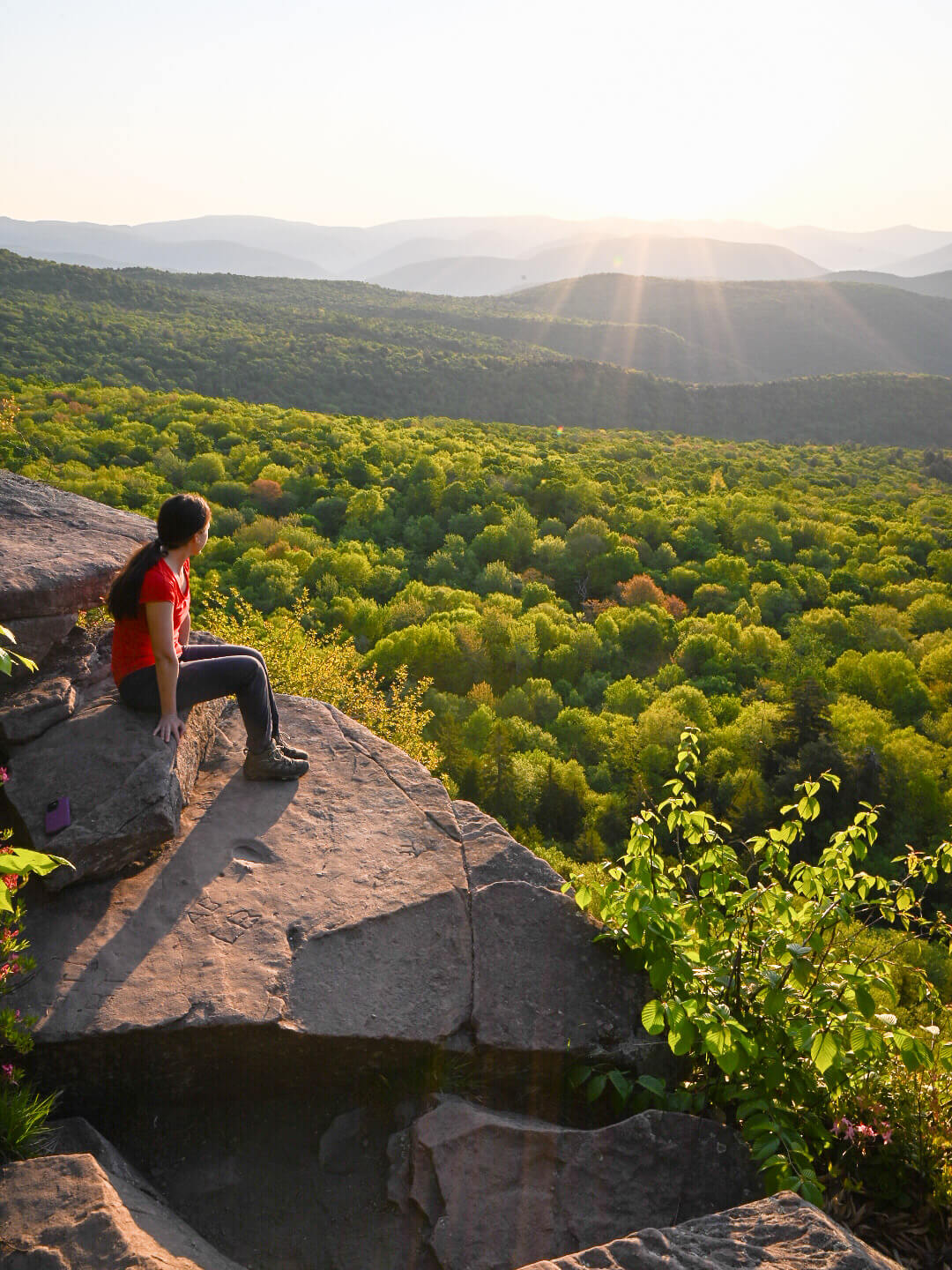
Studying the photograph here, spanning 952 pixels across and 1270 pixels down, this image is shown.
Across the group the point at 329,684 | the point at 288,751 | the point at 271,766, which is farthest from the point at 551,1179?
the point at 329,684

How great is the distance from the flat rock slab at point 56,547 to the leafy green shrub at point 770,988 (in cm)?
389

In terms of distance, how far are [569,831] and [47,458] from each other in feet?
74.3

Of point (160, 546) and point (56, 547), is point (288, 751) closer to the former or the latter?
point (160, 546)

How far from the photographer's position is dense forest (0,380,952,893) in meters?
15.0

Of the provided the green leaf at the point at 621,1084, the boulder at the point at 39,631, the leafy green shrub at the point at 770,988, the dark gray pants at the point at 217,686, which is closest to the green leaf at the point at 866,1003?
the leafy green shrub at the point at 770,988

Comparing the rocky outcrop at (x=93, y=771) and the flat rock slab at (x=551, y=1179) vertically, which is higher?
the rocky outcrop at (x=93, y=771)

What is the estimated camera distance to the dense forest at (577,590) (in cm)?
1497

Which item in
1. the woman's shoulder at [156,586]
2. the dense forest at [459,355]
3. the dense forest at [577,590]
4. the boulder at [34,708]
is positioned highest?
the dense forest at [459,355]

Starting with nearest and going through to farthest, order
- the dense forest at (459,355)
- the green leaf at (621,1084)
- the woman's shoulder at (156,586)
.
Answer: the green leaf at (621,1084)
the woman's shoulder at (156,586)
the dense forest at (459,355)

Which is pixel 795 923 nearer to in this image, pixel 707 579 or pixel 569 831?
pixel 569 831

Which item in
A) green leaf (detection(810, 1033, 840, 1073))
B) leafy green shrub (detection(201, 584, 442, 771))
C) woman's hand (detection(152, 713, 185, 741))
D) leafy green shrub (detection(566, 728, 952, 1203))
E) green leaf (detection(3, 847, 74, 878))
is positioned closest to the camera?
green leaf (detection(3, 847, 74, 878))

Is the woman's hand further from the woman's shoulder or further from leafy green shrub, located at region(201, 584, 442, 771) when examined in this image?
leafy green shrub, located at region(201, 584, 442, 771)

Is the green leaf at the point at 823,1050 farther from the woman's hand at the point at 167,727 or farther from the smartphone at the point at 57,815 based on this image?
the smartphone at the point at 57,815

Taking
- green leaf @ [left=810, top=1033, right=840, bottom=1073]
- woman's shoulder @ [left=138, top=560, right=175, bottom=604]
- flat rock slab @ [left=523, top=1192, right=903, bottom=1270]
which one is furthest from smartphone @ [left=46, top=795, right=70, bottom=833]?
green leaf @ [left=810, top=1033, right=840, bottom=1073]
